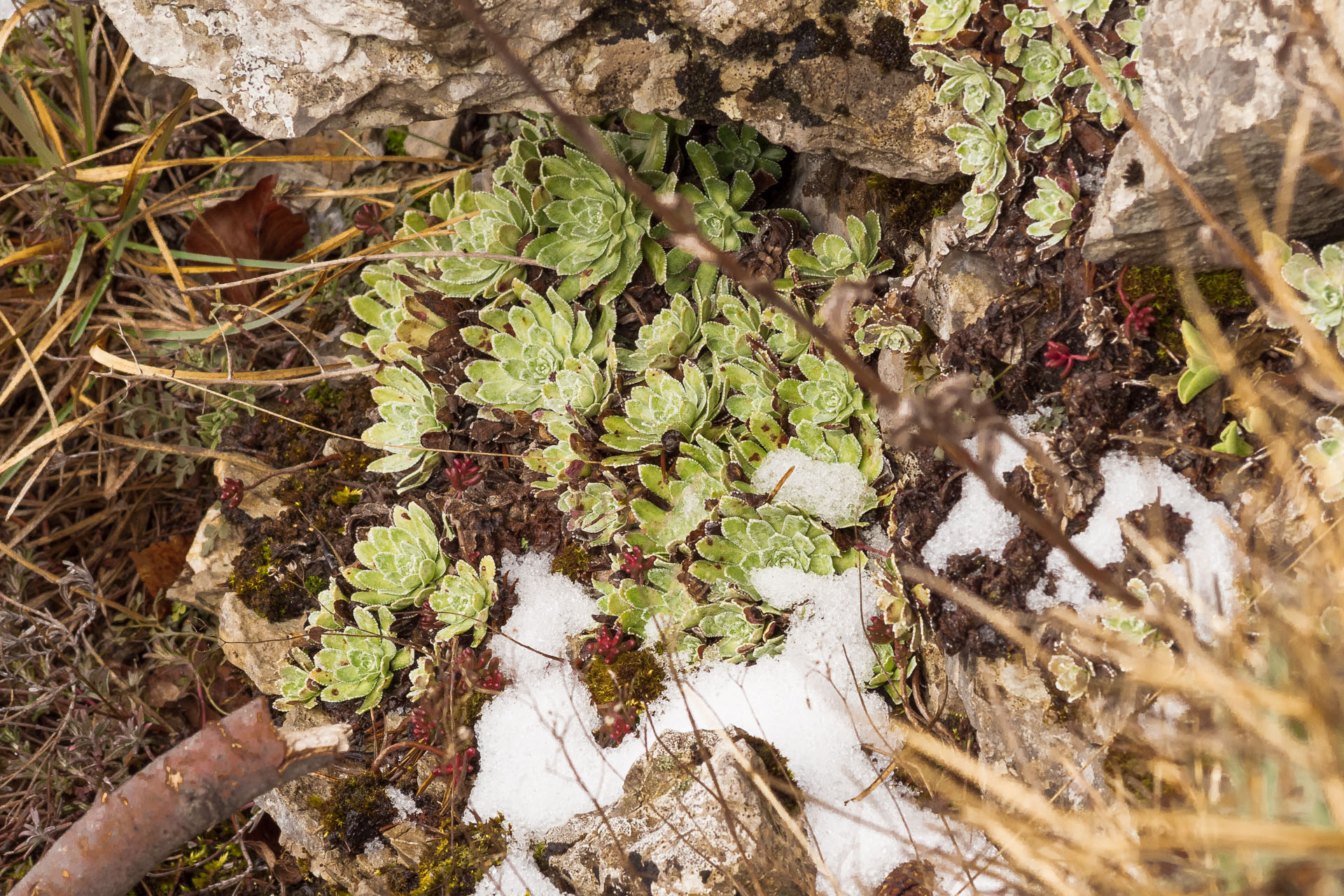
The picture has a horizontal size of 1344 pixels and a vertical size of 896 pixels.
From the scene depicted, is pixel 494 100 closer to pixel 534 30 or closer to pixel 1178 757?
pixel 534 30

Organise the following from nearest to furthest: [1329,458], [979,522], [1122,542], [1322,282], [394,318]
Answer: [1329,458] → [1322,282] → [1122,542] → [979,522] → [394,318]

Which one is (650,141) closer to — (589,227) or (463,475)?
(589,227)

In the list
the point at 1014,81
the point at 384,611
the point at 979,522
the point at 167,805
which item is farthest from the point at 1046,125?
the point at 167,805

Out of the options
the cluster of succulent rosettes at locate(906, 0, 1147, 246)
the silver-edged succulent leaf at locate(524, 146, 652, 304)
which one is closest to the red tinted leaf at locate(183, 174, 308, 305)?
the silver-edged succulent leaf at locate(524, 146, 652, 304)

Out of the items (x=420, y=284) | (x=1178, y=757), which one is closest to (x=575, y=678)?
(x=420, y=284)

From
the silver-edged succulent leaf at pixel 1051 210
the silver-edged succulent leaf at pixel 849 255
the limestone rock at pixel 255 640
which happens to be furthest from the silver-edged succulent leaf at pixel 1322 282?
the limestone rock at pixel 255 640

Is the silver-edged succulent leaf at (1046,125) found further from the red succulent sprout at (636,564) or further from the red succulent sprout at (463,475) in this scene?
the red succulent sprout at (463,475)

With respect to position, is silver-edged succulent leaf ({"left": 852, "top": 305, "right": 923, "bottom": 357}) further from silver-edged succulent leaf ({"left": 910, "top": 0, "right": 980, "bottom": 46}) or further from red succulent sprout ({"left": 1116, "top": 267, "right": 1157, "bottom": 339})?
silver-edged succulent leaf ({"left": 910, "top": 0, "right": 980, "bottom": 46})
